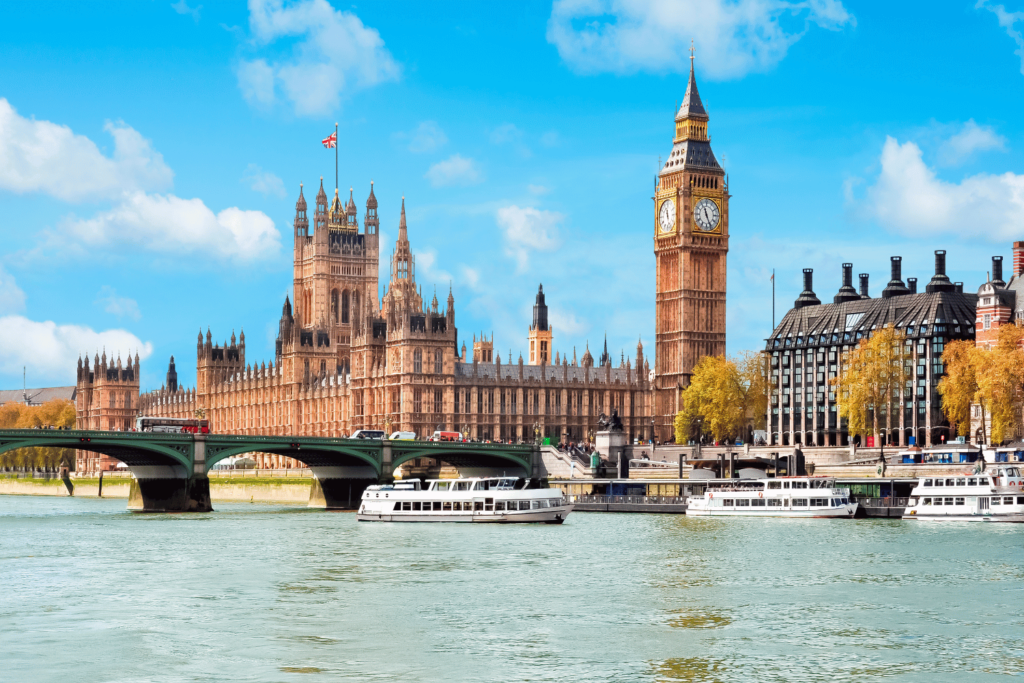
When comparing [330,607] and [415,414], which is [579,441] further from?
[330,607]

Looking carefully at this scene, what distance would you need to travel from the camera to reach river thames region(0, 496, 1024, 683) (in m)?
32.6

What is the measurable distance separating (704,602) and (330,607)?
32.5 feet

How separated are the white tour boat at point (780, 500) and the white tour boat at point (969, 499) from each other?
355cm

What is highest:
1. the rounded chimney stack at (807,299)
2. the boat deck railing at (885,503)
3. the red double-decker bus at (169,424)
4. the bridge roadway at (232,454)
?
the rounded chimney stack at (807,299)

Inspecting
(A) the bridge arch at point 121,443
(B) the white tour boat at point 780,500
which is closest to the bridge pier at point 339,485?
(A) the bridge arch at point 121,443

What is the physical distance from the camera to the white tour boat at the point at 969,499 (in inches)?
2864

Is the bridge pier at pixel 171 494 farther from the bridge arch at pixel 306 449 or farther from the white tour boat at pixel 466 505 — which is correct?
the white tour boat at pixel 466 505

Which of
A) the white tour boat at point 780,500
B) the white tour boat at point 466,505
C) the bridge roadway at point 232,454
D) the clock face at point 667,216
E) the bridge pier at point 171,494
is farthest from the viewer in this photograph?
the clock face at point 667,216

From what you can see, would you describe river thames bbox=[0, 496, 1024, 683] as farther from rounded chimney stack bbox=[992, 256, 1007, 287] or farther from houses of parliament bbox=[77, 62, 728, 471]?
houses of parliament bbox=[77, 62, 728, 471]

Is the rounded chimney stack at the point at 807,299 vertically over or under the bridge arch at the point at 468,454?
over

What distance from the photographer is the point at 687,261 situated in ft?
458

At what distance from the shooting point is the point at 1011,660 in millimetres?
33062

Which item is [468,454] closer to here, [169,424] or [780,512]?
[780,512]

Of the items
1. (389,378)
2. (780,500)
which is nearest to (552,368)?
(389,378)
